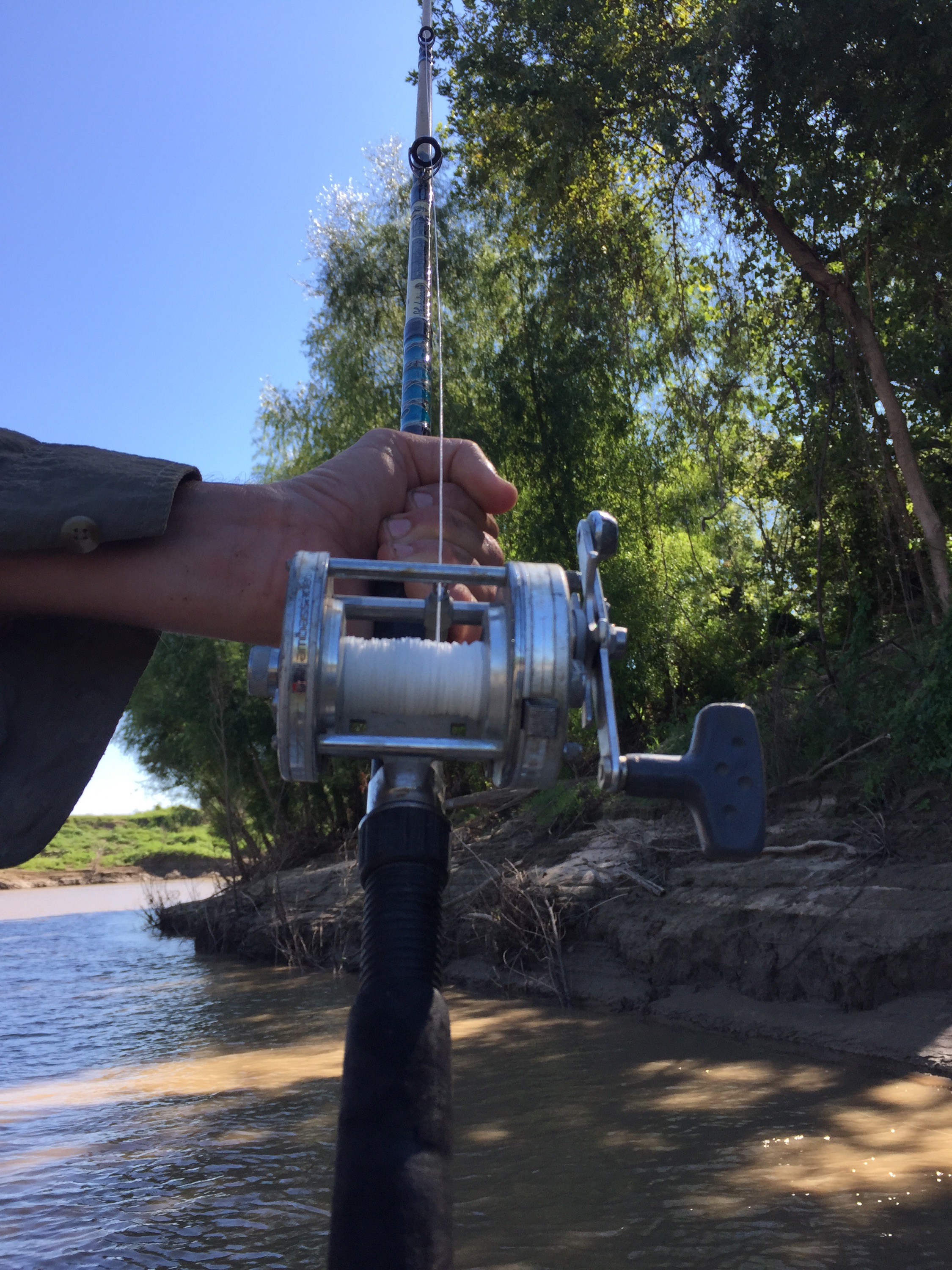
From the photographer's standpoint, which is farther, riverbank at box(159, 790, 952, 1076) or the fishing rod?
riverbank at box(159, 790, 952, 1076)

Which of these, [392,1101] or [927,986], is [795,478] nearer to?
[927,986]

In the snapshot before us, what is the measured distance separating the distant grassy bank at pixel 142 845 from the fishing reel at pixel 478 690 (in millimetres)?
29430

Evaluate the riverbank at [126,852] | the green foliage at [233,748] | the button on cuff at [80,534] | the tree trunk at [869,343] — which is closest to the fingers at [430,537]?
the button on cuff at [80,534]

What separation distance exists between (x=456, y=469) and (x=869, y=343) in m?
7.86

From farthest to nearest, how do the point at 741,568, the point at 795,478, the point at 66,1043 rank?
the point at 741,568 < the point at 795,478 < the point at 66,1043

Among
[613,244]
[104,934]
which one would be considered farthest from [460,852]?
[104,934]

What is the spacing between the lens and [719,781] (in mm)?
1127

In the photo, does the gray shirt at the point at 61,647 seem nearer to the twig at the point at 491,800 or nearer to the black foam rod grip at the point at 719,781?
the black foam rod grip at the point at 719,781

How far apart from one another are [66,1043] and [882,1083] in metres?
4.41

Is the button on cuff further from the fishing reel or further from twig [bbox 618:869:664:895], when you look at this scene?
twig [bbox 618:869:664:895]

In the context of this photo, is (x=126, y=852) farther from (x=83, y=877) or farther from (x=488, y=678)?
(x=488, y=678)

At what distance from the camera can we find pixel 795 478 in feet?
37.5

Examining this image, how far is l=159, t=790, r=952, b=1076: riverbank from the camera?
14.1 ft

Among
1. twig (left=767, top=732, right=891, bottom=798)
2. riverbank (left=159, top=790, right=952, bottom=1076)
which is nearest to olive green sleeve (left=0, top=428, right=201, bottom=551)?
riverbank (left=159, top=790, right=952, bottom=1076)
